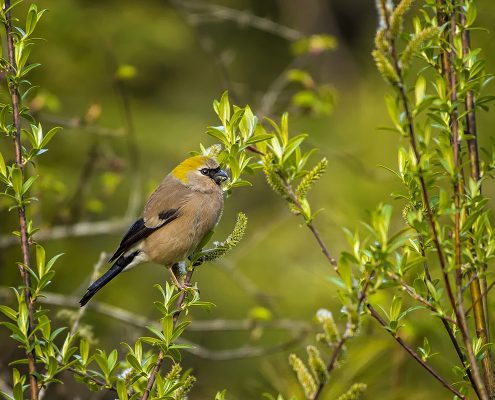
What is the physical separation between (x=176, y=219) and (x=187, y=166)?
46 cm

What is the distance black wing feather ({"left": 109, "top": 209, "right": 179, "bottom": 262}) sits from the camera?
5852 millimetres

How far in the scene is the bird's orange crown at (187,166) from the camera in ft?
18.5

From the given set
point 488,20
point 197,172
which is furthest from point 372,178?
point 488,20

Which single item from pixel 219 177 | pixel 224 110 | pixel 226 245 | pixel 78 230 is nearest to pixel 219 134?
pixel 224 110

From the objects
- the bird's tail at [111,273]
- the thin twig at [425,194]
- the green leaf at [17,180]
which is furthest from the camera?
the bird's tail at [111,273]

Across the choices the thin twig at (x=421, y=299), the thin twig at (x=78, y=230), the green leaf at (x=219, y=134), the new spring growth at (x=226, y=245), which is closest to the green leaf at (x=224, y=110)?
the green leaf at (x=219, y=134)

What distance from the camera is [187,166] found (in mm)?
5879

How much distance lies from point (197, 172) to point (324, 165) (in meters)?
2.95

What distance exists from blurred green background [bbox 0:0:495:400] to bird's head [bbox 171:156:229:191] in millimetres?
1064

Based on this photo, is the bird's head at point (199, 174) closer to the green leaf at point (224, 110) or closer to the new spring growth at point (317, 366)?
the green leaf at point (224, 110)

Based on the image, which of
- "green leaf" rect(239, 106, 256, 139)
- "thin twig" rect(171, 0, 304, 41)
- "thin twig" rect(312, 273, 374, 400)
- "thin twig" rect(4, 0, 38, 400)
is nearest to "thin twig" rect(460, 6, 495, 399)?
"thin twig" rect(312, 273, 374, 400)

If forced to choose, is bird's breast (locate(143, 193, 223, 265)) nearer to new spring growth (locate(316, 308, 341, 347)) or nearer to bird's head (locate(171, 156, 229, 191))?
bird's head (locate(171, 156, 229, 191))

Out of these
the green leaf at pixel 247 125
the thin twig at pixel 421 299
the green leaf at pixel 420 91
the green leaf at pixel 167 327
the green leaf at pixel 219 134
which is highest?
the green leaf at pixel 420 91

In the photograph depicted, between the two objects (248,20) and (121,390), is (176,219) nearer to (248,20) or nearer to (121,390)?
(248,20)
